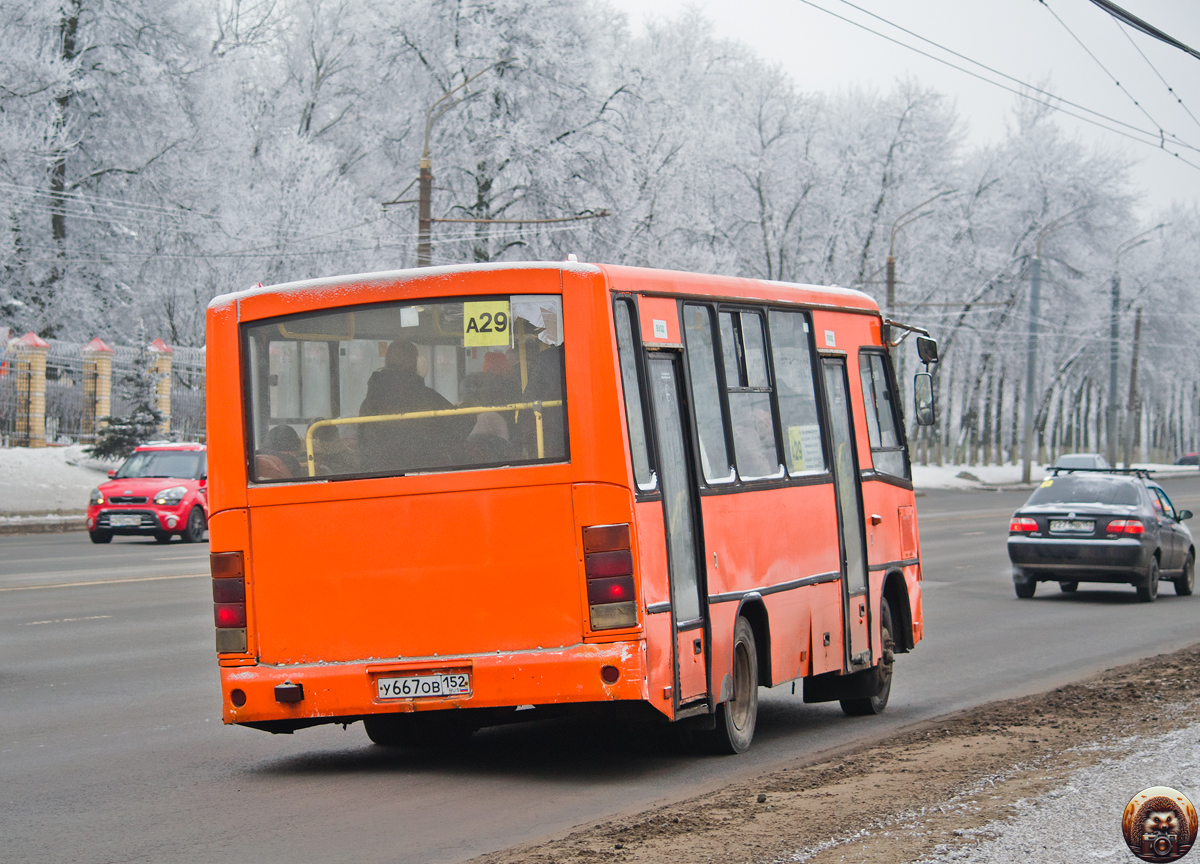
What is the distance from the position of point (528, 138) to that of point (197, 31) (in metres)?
10.9

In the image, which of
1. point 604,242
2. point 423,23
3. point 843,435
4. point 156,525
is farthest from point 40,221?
point 843,435

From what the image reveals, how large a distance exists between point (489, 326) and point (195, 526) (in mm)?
21682

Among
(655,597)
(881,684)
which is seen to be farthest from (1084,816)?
(881,684)

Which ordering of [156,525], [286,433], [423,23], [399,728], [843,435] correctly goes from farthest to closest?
1. [423,23]
2. [156,525]
3. [843,435]
4. [399,728]
5. [286,433]

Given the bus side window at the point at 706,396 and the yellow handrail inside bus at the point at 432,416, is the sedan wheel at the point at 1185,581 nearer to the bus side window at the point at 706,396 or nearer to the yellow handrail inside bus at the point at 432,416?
the bus side window at the point at 706,396

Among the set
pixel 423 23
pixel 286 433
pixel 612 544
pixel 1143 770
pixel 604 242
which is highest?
pixel 423 23

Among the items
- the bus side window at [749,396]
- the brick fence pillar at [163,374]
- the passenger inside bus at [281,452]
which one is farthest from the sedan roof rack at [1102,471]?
the brick fence pillar at [163,374]

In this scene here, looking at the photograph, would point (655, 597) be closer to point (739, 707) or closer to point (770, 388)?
point (739, 707)

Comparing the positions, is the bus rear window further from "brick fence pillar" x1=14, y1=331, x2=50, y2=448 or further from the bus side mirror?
"brick fence pillar" x1=14, y1=331, x2=50, y2=448

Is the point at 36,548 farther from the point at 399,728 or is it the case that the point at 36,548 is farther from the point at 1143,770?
the point at 1143,770

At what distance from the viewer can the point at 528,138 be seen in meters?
44.0

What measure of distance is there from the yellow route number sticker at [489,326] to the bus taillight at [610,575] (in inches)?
40.1

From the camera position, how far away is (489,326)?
24.9ft
